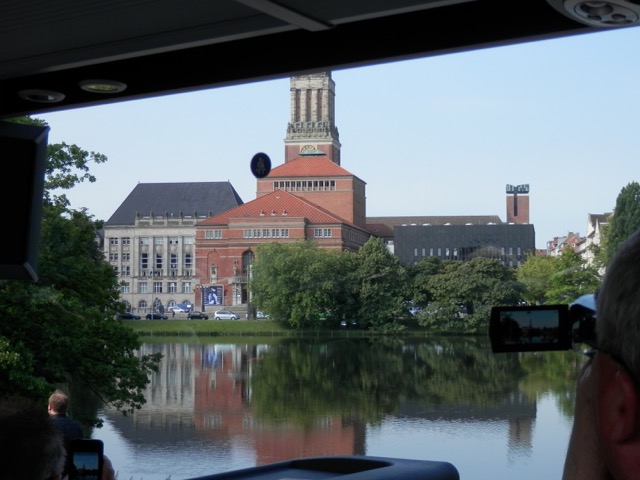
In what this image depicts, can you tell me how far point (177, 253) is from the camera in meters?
7.59

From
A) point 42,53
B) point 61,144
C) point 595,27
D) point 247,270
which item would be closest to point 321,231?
point 247,270

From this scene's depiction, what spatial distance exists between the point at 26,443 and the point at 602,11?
56.6 inches

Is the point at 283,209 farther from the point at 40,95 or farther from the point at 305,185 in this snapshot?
the point at 40,95

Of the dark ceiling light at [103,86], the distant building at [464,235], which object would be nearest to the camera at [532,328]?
the dark ceiling light at [103,86]

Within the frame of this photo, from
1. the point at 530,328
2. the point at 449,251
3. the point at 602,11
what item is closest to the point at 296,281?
the point at 449,251

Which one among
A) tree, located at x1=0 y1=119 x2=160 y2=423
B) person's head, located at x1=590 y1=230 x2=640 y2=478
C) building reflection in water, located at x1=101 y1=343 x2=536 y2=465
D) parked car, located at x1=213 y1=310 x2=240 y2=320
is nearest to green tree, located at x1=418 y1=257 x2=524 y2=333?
building reflection in water, located at x1=101 y1=343 x2=536 y2=465

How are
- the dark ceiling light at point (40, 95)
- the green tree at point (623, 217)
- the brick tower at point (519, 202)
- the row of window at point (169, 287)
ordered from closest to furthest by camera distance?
1. the dark ceiling light at point (40, 95)
2. the green tree at point (623, 217)
3. the brick tower at point (519, 202)
4. the row of window at point (169, 287)

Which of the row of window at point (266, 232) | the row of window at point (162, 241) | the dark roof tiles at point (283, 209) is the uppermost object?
the dark roof tiles at point (283, 209)

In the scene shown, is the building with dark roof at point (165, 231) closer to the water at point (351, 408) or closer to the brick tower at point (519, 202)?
the water at point (351, 408)

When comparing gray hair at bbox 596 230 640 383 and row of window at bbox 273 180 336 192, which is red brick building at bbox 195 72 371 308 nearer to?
row of window at bbox 273 180 336 192

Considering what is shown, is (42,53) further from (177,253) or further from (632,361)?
(177,253)

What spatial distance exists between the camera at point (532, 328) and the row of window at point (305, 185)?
218 inches

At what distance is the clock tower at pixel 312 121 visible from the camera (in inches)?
186

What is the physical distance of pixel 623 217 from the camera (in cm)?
405
